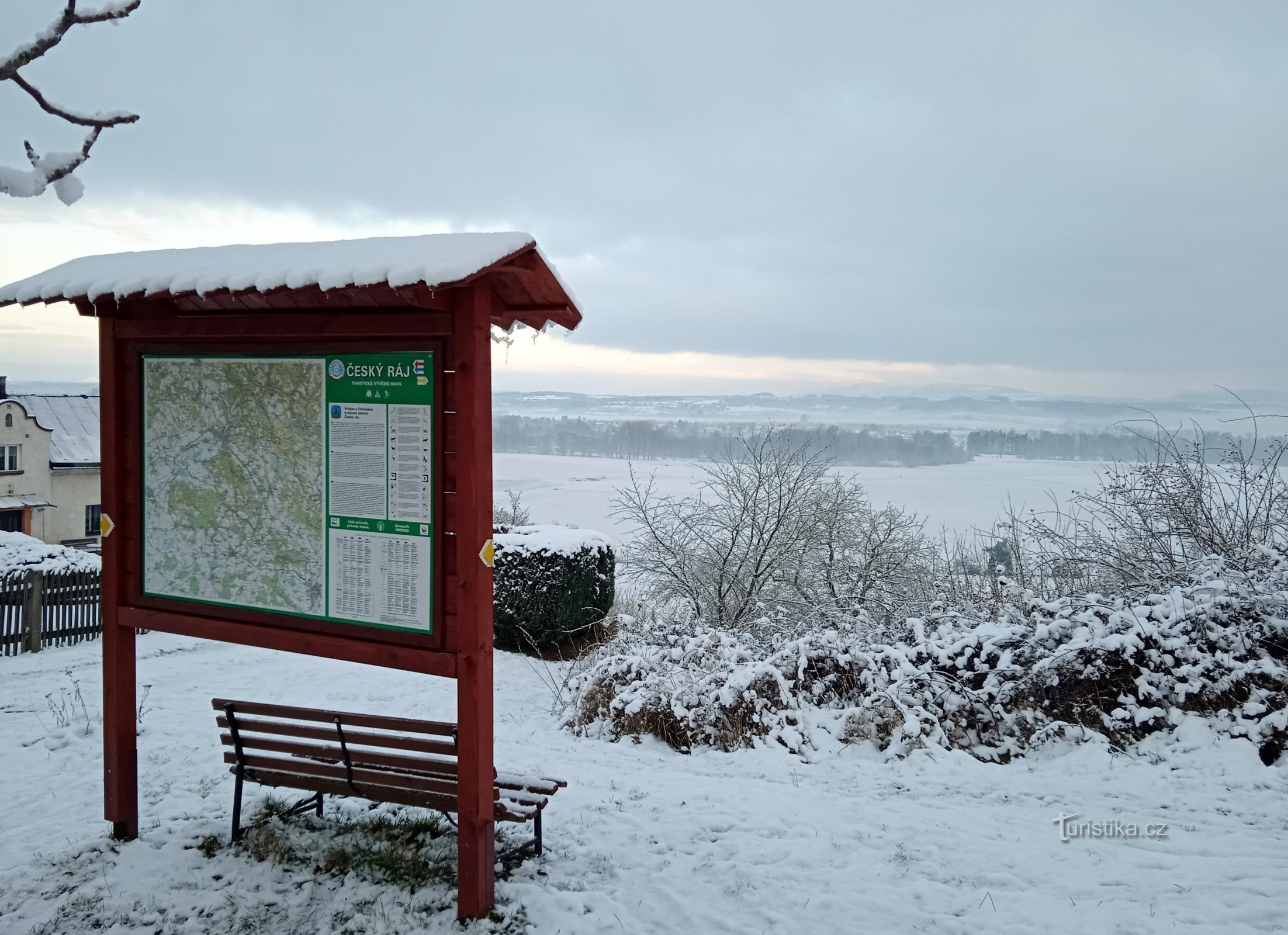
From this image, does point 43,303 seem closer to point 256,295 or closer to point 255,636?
point 256,295

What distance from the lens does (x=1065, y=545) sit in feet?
29.0

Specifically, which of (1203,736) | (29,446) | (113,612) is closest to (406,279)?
(113,612)

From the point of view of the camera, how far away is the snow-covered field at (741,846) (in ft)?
12.4

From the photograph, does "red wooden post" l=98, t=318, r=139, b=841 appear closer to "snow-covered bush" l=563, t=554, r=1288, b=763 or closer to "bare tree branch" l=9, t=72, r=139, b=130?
"bare tree branch" l=9, t=72, r=139, b=130

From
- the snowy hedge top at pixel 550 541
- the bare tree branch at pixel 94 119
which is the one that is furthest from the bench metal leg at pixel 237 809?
the snowy hedge top at pixel 550 541

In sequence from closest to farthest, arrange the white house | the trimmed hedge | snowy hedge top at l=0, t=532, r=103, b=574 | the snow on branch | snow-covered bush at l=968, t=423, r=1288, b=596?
the snow on branch → snow-covered bush at l=968, t=423, r=1288, b=596 → the trimmed hedge → snowy hedge top at l=0, t=532, r=103, b=574 → the white house

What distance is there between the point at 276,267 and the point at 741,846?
4.00 metres

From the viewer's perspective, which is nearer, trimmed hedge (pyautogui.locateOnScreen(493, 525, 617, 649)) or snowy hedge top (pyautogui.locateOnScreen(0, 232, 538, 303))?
snowy hedge top (pyautogui.locateOnScreen(0, 232, 538, 303))

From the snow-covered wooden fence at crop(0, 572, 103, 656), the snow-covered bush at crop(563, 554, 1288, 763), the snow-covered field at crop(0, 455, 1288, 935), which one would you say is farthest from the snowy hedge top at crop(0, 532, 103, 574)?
the snow-covered bush at crop(563, 554, 1288, 763)

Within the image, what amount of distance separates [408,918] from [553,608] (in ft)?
24.5

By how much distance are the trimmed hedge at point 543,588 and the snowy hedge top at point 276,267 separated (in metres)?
7.26

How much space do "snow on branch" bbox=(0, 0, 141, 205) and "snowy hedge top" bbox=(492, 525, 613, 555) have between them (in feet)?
26.7

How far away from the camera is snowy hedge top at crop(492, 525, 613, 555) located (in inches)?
435

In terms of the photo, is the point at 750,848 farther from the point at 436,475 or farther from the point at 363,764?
the point at 436,475
